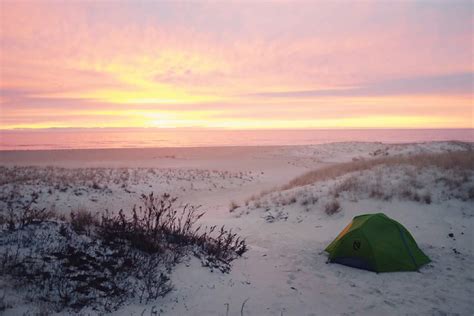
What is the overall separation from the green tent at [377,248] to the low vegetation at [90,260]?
3250 mm

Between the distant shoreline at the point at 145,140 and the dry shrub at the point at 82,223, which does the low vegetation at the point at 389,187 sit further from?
the distant shoreline at the point at 145,140

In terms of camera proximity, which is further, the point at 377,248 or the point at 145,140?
the point at 145,140

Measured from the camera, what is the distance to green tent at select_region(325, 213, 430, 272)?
8.19 m

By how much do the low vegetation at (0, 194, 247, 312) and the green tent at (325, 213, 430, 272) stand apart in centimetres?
325

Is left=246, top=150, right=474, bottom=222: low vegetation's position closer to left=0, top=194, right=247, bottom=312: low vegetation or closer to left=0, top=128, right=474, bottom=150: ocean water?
left=0, top=194, right=247, bottom=312: low vegetation

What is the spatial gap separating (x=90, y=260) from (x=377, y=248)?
22.6 ft

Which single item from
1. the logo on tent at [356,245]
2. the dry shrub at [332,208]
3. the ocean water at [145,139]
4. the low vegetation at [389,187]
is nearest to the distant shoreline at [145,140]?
the ocean water at [145,139]

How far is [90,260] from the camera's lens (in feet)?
20.3

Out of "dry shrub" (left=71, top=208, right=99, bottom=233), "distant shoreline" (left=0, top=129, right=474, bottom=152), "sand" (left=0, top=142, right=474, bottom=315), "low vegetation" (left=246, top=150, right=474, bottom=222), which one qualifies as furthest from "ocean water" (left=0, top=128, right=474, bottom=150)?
"dry shrub" (left=71, top=208, right=99, bottom=233)

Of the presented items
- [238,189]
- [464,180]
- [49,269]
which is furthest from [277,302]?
[238,189]

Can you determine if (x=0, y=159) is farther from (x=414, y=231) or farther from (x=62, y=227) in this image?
(x=414, y=231)

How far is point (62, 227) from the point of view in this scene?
695 centimetres

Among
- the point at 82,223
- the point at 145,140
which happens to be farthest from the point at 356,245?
the point at 145,140

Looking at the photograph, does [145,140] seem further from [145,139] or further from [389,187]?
[389,187]
